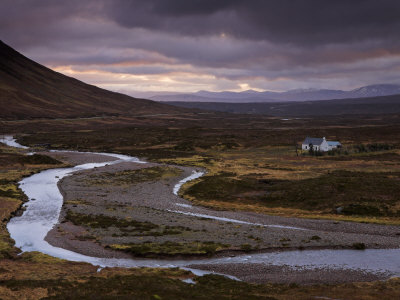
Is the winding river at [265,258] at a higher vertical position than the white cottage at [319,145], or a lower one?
lower

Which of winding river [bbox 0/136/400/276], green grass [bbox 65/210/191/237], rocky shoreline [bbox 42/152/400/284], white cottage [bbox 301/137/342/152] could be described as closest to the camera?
rocky shoreline [bbox 42/152/400/284]

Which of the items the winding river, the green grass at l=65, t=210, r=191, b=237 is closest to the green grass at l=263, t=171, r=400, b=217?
the winding river

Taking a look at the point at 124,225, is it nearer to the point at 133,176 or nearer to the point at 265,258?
the point at 265,258

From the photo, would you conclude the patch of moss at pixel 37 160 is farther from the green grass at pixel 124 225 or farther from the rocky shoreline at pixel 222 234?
the green grass at pixel 124 225

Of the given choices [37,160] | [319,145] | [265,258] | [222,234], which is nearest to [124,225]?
[222,234]

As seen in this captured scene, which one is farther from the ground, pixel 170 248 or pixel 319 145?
pixel 319 145

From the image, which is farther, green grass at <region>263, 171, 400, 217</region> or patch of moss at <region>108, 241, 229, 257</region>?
green grass at <region>263, 171, 400, 217</region>

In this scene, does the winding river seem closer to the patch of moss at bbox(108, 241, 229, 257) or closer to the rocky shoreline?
the rocky shoreline

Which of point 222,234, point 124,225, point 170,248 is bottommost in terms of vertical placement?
point 124,225

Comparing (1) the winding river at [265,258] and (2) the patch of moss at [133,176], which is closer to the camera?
(1) the winding river at [265,258]

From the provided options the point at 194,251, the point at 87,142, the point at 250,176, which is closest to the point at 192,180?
the point at 250,176

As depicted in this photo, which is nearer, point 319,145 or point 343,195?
point 343,195

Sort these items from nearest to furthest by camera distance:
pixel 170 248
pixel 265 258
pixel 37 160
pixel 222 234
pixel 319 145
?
pixel 265 258, pixel 170 248, pixel 222 234, pixel 37 160, pixel 319 145

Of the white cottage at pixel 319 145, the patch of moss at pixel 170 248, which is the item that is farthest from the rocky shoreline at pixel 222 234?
the white cottage at pixel 319 145
